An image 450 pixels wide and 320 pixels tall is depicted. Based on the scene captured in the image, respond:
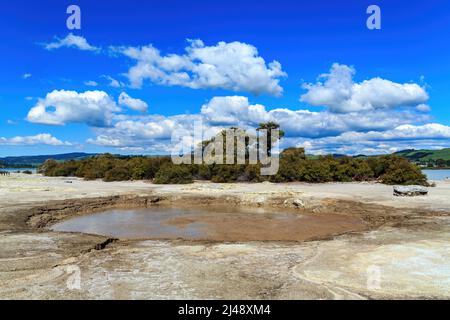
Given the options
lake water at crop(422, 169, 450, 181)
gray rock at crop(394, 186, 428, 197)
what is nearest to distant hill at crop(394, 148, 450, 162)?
lake water at crop(422, 169, 450, 181)

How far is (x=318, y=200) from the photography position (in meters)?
24.4

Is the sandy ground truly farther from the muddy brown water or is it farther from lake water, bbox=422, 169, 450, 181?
lake water, bbox=422, 169, 450, 181

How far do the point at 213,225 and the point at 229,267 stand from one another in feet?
29.6

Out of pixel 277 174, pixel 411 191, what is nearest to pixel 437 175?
pixel 277 174

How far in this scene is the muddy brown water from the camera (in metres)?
16.0

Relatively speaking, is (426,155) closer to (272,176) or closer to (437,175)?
(437,175)

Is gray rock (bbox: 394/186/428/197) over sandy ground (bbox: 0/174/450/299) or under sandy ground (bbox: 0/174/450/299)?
over

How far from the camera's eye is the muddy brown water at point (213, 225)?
16031 millimetres

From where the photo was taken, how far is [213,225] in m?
18.5

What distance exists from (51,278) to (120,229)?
902 cm

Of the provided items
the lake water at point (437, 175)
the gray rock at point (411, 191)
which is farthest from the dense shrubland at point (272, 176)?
the gray rock at point (411, 191)

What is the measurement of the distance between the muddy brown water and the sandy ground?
281 cm
